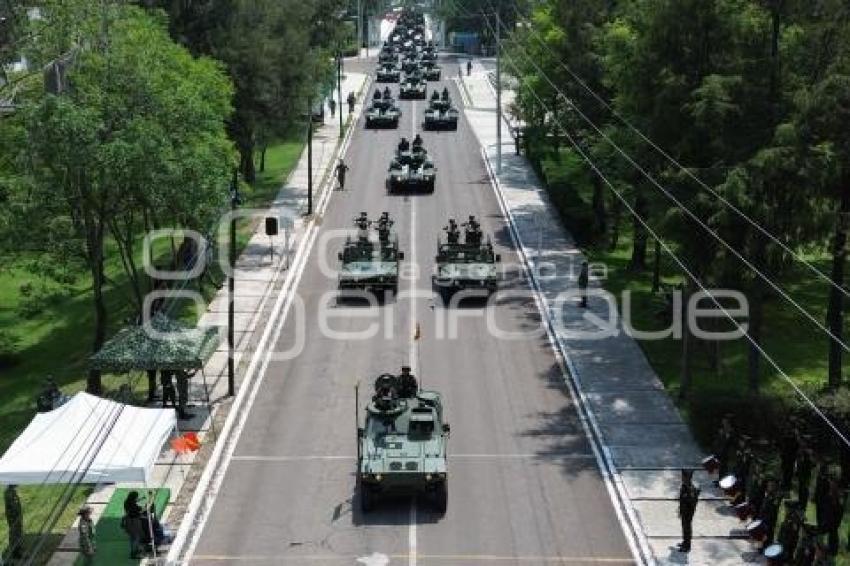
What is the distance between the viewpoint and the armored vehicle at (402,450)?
25031 millimetres

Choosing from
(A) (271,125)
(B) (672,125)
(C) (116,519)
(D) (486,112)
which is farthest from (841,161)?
(D) (486,112)

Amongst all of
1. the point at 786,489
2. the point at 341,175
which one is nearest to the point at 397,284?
the point at 341,175

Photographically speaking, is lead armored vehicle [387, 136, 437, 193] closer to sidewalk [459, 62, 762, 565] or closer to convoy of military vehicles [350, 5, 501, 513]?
convoy of military vehicles [350, 5, 501, 513]

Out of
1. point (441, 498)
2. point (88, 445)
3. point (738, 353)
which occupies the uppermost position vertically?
point (88, 445)

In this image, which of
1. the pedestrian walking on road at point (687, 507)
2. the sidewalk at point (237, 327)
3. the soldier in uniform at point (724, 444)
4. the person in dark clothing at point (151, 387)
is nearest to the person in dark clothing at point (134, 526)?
the sidewalk at point (237, 327)

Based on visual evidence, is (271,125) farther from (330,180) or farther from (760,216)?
(760,216)

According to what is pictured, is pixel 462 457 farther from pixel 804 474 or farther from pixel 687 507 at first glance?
pixel 804 474

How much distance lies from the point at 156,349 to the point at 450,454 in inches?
348

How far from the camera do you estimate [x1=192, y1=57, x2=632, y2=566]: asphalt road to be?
80.1 feet

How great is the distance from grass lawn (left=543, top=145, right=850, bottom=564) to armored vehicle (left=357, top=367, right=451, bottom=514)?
7770 millimetres

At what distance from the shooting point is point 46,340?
44375 mm

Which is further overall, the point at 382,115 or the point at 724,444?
the point at 382,115

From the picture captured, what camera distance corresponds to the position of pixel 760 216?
30.7m

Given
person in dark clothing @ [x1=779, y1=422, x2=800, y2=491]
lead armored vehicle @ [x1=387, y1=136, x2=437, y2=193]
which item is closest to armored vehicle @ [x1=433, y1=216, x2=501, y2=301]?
lead armored vehicle @ [x1=387, y1=136, x2=437, y2=193]
